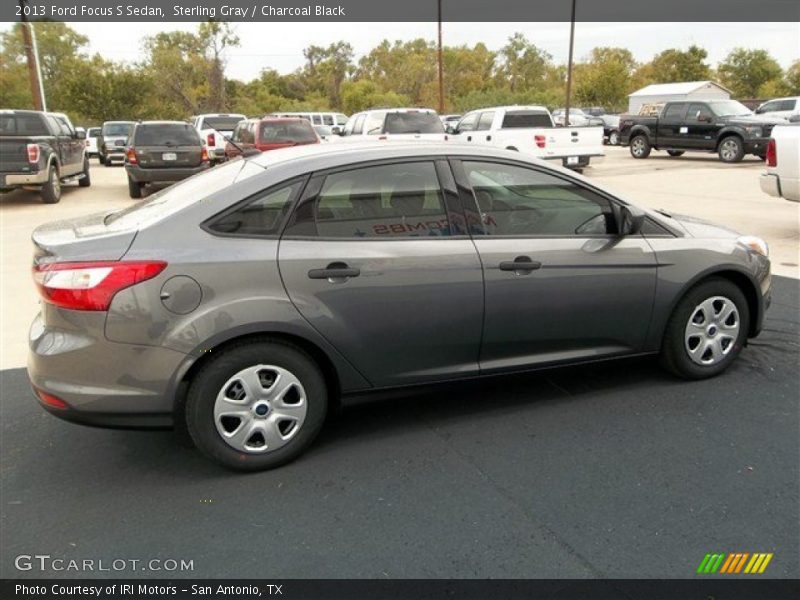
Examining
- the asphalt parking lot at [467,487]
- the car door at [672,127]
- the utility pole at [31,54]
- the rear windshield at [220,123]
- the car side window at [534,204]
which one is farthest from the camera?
the rear windshield at [220,123]

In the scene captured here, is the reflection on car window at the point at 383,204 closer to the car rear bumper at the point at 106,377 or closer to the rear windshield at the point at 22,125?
the car rear bumper at the point at 106,377

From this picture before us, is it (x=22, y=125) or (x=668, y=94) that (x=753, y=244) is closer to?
(x=22, y=125)

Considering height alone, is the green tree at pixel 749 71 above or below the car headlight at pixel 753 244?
above

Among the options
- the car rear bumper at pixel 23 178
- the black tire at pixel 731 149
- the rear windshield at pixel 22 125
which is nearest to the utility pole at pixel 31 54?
the rear windshield at pixel 22 125

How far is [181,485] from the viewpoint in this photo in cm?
327

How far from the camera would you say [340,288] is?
3340 millimetres

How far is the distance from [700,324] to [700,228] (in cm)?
64

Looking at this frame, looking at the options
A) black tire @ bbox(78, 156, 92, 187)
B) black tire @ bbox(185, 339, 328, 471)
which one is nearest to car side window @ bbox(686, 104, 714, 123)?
black tire @ bbox(78, 156, 92, 187)

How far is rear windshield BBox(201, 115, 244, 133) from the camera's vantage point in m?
23.9

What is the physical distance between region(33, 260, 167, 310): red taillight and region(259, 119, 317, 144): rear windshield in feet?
38.5

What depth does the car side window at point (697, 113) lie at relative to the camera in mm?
20100

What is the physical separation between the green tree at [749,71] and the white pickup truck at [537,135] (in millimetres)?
58766
